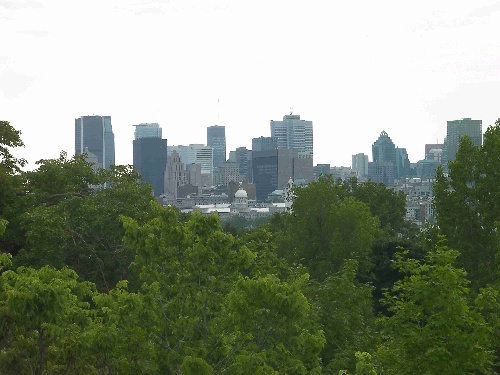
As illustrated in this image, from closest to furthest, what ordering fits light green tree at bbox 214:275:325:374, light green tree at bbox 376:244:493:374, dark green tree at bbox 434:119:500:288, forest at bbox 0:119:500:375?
light green tree at bbox 214:275:325:374 < forest at bbox 0:119:500:375 < light green tree at bbox 376:244:493:374 < dark green tree at bbox 434:119:500:288

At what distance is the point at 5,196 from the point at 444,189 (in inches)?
647

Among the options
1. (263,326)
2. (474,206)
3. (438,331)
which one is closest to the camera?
(263,326)

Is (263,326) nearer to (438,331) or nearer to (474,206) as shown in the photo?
(438,331)

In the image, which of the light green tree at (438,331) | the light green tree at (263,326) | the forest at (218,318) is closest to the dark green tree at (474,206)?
the forest at (218,318)

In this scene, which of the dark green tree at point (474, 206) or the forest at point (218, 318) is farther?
the dark green tree at point (474, 206)

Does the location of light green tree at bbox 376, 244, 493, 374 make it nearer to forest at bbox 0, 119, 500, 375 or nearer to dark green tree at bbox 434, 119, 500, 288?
forest at bbox 0, 119, 500, 375

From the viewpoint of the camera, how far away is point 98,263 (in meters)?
27.3

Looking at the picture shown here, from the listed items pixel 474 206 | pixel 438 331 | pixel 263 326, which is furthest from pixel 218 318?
pixel 474 206

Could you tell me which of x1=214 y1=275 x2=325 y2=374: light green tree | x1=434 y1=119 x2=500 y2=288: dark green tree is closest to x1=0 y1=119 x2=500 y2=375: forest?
x1=214 y1=275 x2=325 y2=374: light green tree

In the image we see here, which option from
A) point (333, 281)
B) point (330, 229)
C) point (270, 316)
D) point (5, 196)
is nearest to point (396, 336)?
point (270, 316)

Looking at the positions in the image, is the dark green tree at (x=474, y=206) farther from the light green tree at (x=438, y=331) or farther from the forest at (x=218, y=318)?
the light green tree at (x=438, y=331)

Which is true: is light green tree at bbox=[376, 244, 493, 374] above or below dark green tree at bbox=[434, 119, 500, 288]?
below

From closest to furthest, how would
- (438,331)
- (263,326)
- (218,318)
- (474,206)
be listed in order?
(263,326) → (218,318) → (438,331) → (474,206)

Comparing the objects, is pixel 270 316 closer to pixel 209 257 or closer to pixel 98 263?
pixel 209 257
